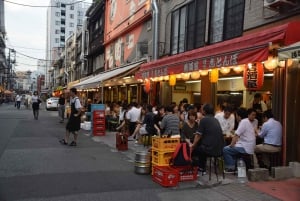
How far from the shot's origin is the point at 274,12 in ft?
32.7

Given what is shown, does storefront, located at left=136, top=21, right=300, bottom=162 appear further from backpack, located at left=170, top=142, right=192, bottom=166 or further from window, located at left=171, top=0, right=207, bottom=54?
backpack, located at left=170, top=142, right=192, bottom=166

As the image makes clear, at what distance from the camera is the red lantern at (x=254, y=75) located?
9.35 meters

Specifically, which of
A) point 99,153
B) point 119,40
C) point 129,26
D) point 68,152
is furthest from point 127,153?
point 119,40

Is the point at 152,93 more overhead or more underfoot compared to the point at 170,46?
more underfoot

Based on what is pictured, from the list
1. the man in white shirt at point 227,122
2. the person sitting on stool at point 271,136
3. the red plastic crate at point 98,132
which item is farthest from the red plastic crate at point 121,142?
the person sitting on stool at point 271,136

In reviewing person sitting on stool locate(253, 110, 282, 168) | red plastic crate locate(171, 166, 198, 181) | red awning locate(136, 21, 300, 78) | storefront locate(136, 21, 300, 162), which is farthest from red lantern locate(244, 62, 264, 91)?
red plastic crate locate(171, 166, 198, 181)

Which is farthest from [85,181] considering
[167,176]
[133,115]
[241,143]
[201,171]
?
[133,115]

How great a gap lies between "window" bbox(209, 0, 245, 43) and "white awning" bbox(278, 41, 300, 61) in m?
4.29

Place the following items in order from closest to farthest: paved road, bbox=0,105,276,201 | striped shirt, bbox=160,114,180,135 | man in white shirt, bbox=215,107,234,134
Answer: paved road, bbox=0,105,276,201, man in white shirt, bbox=215,107,234,134, striped shirt, bbox=160,114,180,135

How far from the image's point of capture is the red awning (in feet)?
25.9

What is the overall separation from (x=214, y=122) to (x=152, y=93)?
419 inches

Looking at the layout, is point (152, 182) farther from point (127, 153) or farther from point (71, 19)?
point (71, 19)

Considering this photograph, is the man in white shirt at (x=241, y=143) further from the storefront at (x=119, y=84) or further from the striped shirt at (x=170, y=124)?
the storefront at (x=119, y=84)

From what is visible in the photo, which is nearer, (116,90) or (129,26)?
(129,26)
